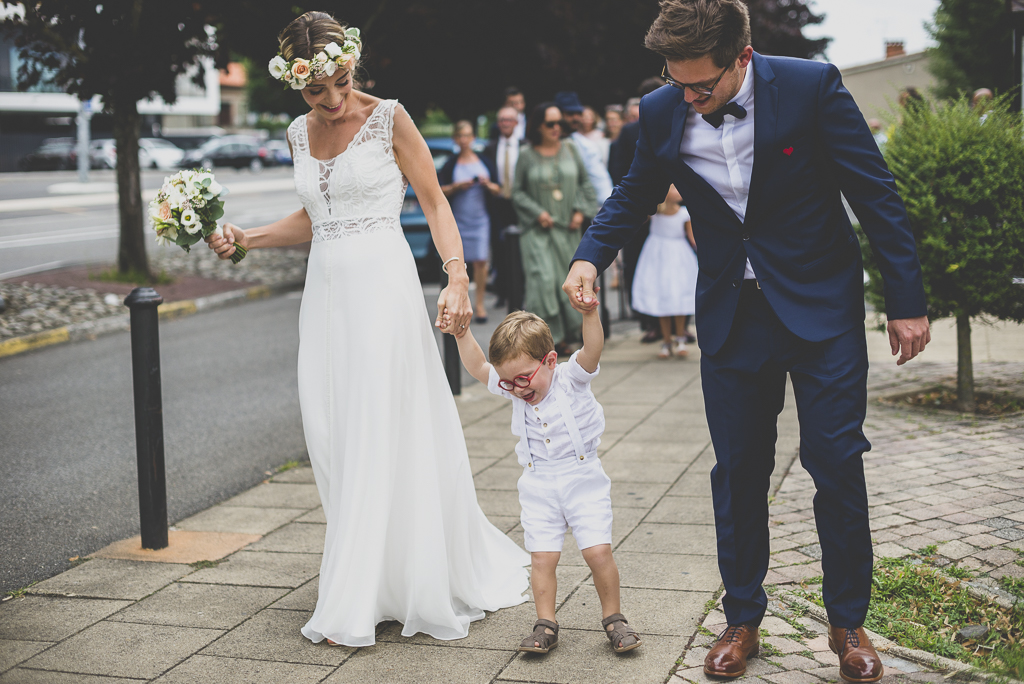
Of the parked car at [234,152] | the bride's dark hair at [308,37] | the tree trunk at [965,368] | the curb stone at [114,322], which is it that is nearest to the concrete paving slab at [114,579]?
the bride's dark hair at [308,37]

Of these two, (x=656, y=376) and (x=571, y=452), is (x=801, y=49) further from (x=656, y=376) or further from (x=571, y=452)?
(x=571, y=452)

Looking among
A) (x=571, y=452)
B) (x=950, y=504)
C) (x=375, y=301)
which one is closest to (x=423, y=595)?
(x=571, y=452)

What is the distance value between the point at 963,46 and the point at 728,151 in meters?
28.3

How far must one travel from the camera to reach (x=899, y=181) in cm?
639

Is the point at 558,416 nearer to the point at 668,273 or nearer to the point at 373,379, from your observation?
the point at 373,379

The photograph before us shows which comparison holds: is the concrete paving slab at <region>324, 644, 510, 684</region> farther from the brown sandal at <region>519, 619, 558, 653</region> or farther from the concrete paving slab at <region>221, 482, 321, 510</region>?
the concrete paving slab at <region>221, 482, 321, 510</region>

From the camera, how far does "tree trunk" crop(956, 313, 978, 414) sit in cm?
656

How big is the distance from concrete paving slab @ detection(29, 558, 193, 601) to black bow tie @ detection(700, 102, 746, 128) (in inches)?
117

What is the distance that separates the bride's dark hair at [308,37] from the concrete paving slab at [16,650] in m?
2.37

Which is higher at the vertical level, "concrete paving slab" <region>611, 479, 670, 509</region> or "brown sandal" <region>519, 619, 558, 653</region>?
"brown sandal" <region>519, 619, 558, 653</region>

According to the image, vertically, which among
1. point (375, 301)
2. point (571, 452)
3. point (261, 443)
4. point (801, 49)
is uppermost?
point (801, 49)

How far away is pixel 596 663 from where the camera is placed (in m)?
3.32

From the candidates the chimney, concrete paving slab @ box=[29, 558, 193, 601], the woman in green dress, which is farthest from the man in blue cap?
the chimney

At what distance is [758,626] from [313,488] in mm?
3086
